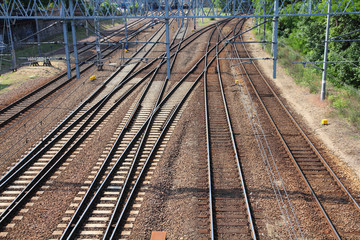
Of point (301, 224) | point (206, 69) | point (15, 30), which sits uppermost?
point (15, 30)

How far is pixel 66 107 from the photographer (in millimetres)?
19641

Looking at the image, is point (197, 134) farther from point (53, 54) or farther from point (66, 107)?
point (53, 54)

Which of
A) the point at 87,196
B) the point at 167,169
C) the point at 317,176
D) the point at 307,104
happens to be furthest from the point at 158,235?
the point at 307,104

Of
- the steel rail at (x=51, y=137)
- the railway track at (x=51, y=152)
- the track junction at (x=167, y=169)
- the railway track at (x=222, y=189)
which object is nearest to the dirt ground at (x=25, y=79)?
the track junction at (x=167, y=169)

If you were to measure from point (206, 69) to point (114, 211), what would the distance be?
733 inches

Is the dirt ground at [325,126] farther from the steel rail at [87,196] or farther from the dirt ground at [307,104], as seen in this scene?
the steel rail at [87,196]

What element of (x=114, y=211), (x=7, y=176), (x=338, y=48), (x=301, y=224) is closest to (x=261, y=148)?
(x=301, y=224)

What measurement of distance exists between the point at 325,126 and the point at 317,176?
541 centimetres

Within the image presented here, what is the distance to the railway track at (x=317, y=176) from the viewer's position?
9.77m

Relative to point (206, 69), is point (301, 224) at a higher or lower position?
lower

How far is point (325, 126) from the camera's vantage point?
55.4ft

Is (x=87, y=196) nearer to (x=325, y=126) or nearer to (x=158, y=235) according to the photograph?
(x=158, y=235)

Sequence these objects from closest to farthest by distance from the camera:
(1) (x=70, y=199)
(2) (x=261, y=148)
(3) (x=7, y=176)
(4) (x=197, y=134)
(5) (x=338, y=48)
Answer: (1) (x=70, y=199) → (3) (x=7, y=176) → (2) (x=261, y=148) → (4) (x=197, y=134) → (5) (x=338, y=48)

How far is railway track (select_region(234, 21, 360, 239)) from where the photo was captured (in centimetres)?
977
